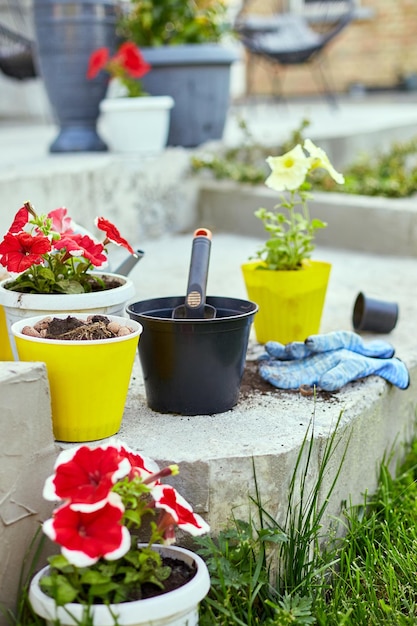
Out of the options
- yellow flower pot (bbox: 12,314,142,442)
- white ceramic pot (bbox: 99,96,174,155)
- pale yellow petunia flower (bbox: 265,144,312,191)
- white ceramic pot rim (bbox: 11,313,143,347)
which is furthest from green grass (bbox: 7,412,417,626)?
white ceramic pot (bbox: 99,96,174,155)

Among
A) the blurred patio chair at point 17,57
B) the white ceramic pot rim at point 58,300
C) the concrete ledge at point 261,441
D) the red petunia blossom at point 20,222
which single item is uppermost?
the blurred patio chair at point 17,57

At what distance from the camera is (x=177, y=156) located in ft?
12.0

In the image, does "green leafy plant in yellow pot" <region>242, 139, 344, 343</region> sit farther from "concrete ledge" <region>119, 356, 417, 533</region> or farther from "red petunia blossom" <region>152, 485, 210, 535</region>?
"red petunia blossom" <region>152, 485, 210, 535</region>

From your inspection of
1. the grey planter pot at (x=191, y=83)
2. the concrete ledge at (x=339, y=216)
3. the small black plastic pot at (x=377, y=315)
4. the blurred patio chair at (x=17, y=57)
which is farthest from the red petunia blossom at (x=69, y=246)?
the blurred patio chair at (x=17, y=57)

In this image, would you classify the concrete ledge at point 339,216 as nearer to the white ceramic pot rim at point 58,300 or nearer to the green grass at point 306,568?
the green grass at point 306,568

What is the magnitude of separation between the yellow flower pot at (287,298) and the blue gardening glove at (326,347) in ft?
0.61

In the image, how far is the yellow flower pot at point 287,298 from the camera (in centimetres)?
211

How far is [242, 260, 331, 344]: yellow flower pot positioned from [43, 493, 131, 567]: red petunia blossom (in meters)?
1.00

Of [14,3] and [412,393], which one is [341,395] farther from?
[14,3]

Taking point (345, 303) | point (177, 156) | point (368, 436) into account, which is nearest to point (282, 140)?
point (177, 156)

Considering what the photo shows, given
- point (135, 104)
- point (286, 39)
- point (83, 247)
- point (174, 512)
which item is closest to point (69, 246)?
point (83, 247)

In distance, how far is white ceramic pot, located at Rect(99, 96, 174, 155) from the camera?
3.43 m

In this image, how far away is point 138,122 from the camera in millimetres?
3439

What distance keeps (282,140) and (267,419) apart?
2740mm
